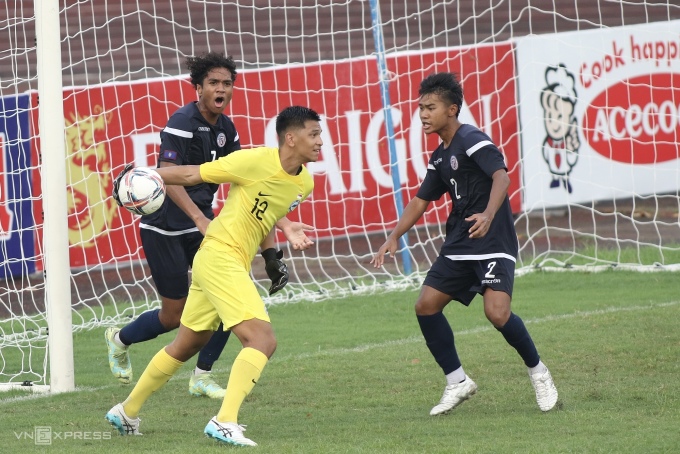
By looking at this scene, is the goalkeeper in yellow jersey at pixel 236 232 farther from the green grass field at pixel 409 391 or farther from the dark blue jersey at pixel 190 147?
the dark blue jersey at pixel 190 147

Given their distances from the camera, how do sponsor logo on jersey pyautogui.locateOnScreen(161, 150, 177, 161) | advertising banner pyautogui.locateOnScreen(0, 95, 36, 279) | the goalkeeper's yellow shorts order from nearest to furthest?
the goalkeeper's yellow shorts
sponsor logo on jersey pyautogui.locateOnScreen(161, 150, 177, 161)
advertising banner pyautogui.locateOnScreen(0, 95, 36, 279)

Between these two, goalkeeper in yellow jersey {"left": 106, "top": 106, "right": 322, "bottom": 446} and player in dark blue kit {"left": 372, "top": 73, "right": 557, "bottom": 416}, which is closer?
goalkeeper in yellow jersey {"left": 106, "top": 106, "right": 322, "bottom": 446}

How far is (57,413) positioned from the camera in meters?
6.55

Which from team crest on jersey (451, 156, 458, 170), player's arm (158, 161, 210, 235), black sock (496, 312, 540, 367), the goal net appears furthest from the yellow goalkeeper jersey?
the goal net

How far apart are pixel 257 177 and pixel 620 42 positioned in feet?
28.5

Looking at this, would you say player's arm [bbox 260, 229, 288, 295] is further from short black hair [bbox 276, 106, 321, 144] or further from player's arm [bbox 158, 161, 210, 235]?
short black hair [bbox 276, 106, 321, 144]

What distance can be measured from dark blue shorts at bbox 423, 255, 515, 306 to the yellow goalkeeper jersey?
3.27 feet

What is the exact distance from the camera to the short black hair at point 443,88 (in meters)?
6.28

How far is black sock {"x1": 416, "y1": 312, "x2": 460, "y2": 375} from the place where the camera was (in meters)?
6.35

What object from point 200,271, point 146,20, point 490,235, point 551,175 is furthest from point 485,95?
point 200,271

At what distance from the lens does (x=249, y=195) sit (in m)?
5.80

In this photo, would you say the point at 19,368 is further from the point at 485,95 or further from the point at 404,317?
the point at 485,95

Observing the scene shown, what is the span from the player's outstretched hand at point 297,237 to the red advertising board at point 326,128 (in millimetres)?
5526

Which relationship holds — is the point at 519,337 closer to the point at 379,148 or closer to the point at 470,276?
the point at 470,276
